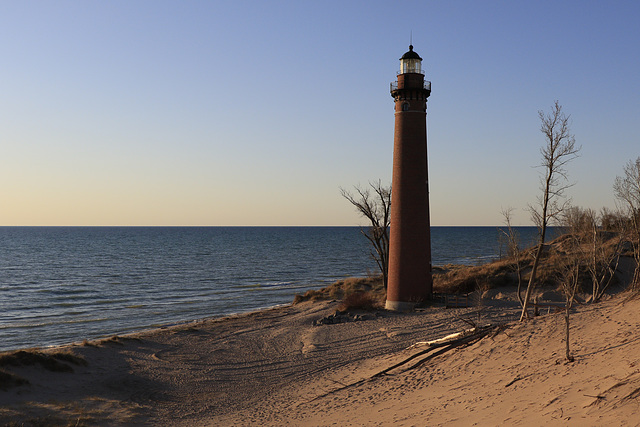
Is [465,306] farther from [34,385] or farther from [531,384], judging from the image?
[34,385]

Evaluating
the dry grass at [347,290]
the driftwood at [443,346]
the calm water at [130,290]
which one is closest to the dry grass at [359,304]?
the dry grass at [347,290]

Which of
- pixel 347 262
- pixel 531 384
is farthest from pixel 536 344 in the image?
pixel 347 262

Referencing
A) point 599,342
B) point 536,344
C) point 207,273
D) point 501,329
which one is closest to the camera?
point 599,342

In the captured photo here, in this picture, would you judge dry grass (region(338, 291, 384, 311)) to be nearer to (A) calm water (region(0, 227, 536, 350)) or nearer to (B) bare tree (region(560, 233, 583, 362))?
(A) calm water (region(0, 227, 536, 350))

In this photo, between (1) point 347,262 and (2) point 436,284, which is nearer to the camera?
(2) point 436,284

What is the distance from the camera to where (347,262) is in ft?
302

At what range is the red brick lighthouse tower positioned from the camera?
3119 centimetres

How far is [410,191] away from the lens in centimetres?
3120

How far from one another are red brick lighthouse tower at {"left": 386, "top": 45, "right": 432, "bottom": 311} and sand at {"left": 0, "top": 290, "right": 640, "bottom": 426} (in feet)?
11.2

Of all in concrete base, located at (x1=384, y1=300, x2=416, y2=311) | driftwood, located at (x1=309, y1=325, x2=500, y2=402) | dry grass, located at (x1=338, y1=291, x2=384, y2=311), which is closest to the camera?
driftwood, located at (x1=309, y1=325, x2=500, y2=402)

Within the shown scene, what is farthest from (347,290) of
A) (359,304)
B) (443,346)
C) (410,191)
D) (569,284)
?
(443,346)

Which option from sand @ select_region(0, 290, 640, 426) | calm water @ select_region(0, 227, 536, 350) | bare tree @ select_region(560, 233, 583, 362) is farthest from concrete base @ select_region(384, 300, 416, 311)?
bare tree @ select_region(560, 233, 583, 362)

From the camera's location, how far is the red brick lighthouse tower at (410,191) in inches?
1228

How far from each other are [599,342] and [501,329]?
3.90 meters
